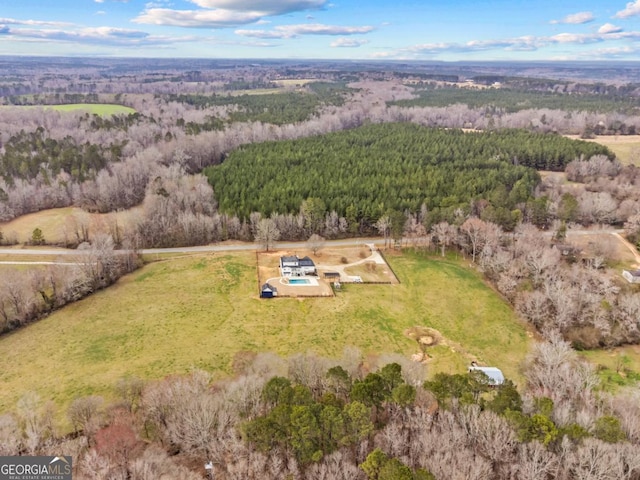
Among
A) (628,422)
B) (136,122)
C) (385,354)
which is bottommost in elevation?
(385,354)

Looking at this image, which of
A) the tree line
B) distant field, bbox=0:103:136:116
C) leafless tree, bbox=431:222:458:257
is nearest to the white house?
the tree line

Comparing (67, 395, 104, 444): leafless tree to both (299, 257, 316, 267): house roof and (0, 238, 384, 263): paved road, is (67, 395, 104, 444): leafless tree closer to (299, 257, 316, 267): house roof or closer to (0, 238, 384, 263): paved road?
(299, 257, 316, 267): house roof

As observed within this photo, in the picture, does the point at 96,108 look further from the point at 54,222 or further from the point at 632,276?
the point at 632,276

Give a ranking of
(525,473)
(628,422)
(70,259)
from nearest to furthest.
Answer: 1. (525,473)
2. (628,422)
3. (70,259)

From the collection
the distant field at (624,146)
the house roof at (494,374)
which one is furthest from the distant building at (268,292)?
the distant field at (624,146)

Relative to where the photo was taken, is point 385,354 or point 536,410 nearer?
point 536,410

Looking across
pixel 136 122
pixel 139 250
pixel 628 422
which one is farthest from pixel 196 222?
pixel 136 122

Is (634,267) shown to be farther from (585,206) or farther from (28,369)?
(28,369)
